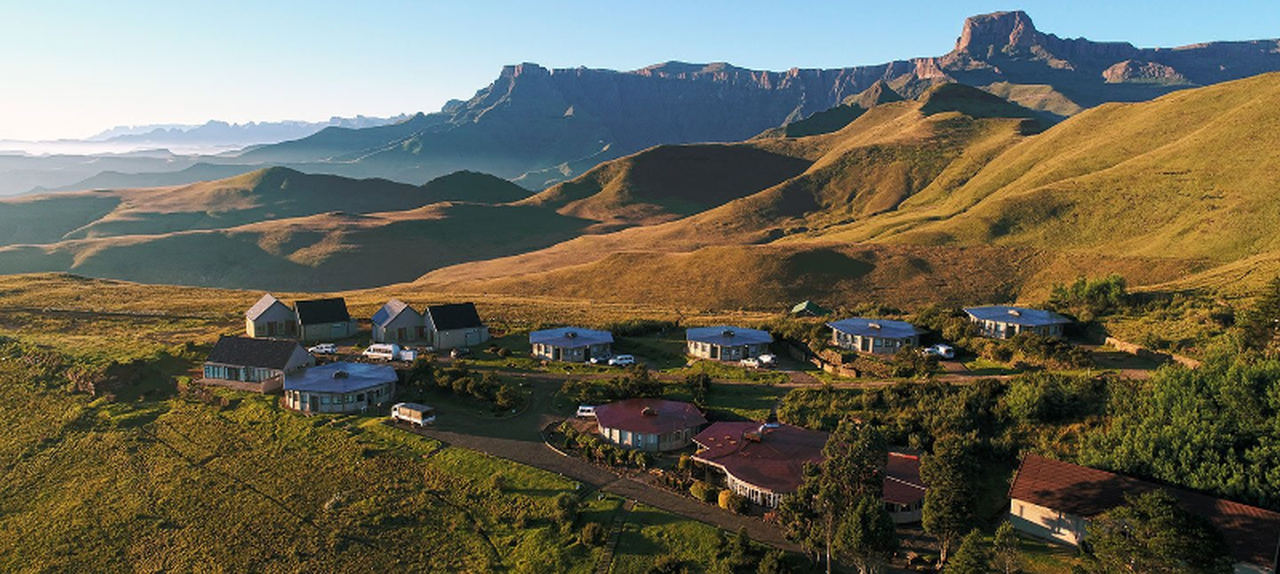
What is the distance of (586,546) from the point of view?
37312 mm

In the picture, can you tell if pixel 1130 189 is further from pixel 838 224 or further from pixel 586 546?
pixel 586 546

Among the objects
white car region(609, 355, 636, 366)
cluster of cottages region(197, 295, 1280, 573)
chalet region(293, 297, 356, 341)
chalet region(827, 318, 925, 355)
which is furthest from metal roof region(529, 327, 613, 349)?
chalet region(293, 297, 356, 341)

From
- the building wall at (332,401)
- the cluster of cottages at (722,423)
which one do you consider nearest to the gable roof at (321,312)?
the cluster of cottages at (722,423)

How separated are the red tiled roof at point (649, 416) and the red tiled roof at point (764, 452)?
7.35 feet

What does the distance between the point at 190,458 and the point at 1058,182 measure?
151 m

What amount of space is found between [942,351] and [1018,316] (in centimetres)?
1089

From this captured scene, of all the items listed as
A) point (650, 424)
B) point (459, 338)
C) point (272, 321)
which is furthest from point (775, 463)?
point (272, 321)

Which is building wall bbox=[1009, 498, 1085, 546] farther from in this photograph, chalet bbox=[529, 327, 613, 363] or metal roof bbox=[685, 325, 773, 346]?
chalet bbox=[529, 327, 613, 363]

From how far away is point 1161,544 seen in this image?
1113 inches

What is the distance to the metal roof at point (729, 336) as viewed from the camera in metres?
66.6

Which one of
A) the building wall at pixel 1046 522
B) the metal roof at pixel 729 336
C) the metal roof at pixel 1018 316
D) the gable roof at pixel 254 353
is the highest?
the gable roof at pixel 254 353

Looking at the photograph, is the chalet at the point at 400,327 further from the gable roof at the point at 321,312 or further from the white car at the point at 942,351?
the white car at the point at 942,351

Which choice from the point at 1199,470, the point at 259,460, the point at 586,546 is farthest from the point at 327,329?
the point at 1199,470

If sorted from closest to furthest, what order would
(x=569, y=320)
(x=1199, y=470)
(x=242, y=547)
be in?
(x=1199, y=470) < (x=242, y=547) < (x=569, y=320)
